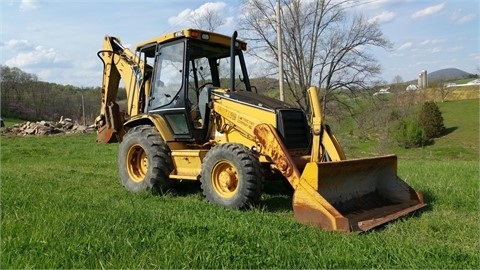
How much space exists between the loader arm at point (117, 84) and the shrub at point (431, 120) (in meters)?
40.3

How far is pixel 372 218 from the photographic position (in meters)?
5.78

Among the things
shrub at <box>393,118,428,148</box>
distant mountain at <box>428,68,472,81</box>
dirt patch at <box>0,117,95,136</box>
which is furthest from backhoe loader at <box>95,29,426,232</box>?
distant mountain at <box>428,68,472,81</box>

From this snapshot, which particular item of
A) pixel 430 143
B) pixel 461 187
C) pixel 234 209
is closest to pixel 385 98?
pixel 430 143

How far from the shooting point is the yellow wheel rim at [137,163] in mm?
8273

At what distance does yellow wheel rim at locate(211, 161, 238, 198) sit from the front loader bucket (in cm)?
122

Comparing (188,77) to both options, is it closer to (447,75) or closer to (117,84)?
(117,84)

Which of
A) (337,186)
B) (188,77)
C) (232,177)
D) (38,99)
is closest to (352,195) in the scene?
(337,186)

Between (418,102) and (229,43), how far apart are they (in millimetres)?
41400

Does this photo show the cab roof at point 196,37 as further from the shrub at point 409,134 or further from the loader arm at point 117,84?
the shrub at point 409,134

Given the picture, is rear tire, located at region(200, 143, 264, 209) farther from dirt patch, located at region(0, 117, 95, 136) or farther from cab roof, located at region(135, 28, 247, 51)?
dirt patch, located at region(0, 117, 95, 136)

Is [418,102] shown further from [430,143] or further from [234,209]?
[234,209]

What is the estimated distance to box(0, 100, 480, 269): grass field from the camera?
390 cm

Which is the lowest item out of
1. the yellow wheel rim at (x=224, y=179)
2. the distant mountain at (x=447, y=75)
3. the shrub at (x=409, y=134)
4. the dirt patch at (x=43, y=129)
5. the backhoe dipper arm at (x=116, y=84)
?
the shrub at (x=409, y=134)

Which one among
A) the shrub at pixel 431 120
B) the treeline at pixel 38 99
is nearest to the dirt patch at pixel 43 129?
the treeline at pixel 38 99
